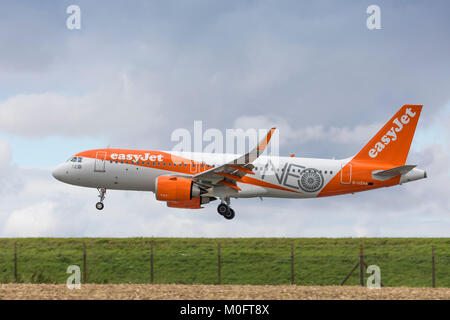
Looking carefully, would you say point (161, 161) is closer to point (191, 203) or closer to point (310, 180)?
point (191, 203)

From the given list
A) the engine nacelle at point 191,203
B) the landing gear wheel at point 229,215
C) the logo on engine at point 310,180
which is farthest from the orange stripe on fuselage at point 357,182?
the engine nacelle at point 191,203

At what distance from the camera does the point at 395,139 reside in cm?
3909

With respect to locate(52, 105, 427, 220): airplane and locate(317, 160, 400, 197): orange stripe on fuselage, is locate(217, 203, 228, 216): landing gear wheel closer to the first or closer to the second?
locate(52, 105, 427, 220): airplane

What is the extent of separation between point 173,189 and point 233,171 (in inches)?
159

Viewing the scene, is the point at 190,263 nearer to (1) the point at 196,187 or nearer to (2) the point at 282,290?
(1) the point at 196,187

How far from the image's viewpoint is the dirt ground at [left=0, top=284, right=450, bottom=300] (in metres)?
19.4

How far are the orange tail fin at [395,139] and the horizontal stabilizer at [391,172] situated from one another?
5.49 feet

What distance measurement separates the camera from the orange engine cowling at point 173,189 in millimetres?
34156

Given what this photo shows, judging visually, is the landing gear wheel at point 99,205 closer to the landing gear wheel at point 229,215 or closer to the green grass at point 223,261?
the green grass at point 223,261

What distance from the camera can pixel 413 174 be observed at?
3719 cm

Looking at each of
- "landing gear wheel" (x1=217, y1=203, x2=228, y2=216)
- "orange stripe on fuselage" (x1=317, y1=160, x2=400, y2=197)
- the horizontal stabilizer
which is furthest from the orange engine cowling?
the horizontal stabilizer

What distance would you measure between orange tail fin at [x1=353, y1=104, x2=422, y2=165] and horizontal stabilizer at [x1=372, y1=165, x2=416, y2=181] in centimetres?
167
